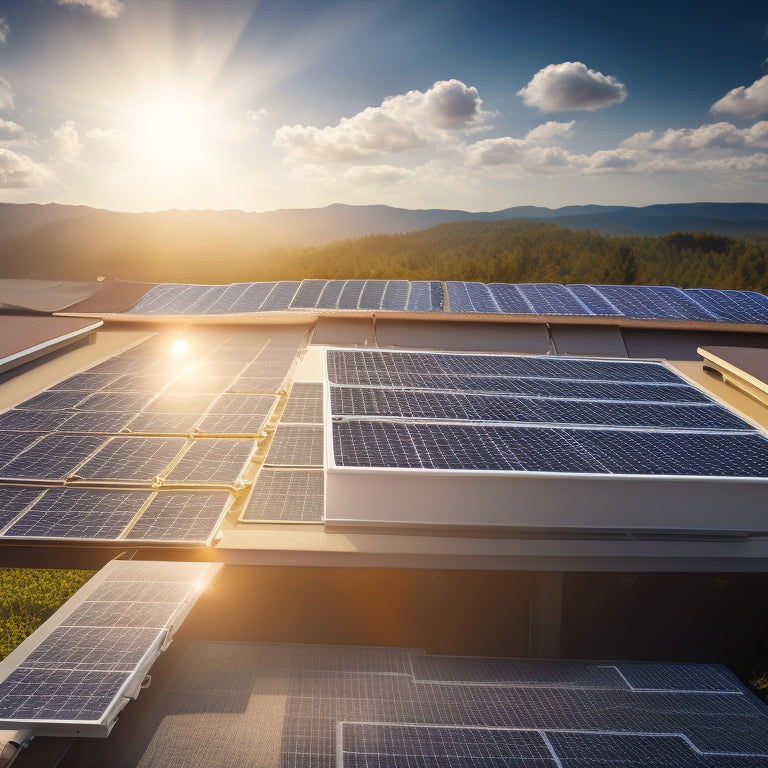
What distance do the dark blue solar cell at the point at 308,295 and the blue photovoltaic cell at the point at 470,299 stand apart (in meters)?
4.79

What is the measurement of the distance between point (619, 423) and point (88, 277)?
92.9 metres

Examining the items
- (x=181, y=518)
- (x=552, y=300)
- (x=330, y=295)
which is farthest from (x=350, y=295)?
(x=181, y=518)

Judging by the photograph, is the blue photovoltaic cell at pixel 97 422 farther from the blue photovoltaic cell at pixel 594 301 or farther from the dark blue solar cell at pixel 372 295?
the blue photovoltaic cell at pixel 594 301

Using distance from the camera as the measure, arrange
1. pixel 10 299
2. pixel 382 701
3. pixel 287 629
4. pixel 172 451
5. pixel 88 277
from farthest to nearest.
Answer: pixel 88 277 < pixel 10 299 < pixel 172 451 < pixel 287 629 < pixel 382 701

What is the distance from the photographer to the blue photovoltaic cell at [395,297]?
18.9 metres

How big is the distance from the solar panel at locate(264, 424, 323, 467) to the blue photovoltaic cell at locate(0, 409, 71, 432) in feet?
12.6

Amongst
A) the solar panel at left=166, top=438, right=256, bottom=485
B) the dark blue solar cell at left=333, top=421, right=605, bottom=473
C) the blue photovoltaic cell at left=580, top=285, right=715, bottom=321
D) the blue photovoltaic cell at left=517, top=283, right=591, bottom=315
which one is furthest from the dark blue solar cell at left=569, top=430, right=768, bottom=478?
the blue photovoltaic cell at left=580, top=285, right=715, bottom=321

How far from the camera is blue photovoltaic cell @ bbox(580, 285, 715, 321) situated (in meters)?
18.4

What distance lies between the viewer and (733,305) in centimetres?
1967

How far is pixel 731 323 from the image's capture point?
17516mm

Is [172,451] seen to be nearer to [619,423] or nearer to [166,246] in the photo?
[619,423]

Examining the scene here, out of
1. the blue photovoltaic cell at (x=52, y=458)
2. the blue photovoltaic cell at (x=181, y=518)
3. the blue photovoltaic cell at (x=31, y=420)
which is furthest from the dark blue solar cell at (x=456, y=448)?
the blue photovoltaic cell at (x=31, y=420)

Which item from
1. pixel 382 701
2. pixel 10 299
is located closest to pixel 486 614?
pixel 382 701

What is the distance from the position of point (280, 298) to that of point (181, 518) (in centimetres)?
1458
